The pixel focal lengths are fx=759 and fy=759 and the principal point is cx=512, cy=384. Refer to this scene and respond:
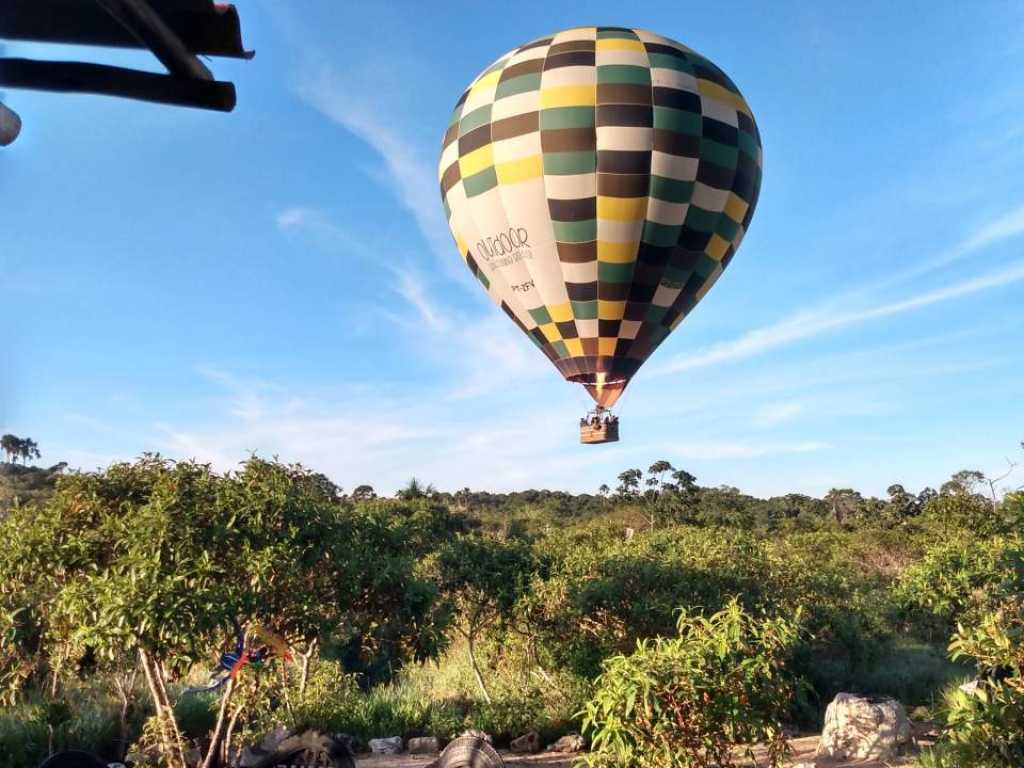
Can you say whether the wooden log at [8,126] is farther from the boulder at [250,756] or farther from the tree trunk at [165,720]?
the boulder at [250,756]

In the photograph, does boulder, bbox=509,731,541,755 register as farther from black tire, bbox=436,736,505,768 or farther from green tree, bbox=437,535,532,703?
black tire, bbox=436,736,505,768

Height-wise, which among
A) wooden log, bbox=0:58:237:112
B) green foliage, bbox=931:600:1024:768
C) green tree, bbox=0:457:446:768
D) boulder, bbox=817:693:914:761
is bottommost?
boulder, bbox=817:693:914:761

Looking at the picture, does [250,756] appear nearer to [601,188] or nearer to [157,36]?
[157,36]

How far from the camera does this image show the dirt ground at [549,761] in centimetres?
1185

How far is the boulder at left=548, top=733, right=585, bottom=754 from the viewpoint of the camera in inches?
532

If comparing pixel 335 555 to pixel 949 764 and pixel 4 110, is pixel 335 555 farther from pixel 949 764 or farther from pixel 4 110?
pixel 4 110

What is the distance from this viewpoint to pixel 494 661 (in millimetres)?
18500

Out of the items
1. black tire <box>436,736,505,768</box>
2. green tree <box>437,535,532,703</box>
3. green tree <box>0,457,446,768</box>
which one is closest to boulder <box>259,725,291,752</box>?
green tree <box>0,457,446,768</box>

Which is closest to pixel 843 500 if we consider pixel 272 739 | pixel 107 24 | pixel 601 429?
pixel 601 429

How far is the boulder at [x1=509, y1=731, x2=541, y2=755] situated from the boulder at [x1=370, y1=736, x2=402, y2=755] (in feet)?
6.78

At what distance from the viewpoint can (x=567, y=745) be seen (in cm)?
1366

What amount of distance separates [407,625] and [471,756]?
1.79 metres

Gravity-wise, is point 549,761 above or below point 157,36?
below

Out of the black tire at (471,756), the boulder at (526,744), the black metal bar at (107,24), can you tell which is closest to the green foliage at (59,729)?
the black tire at (471,756)
